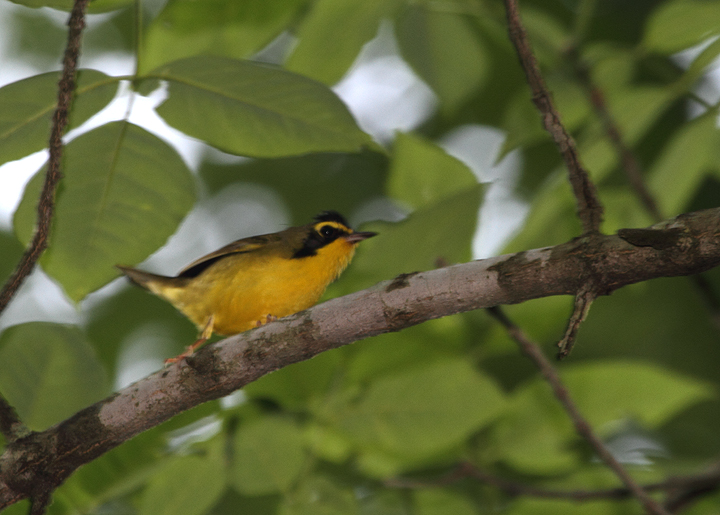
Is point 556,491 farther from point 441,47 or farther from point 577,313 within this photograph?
point 441,47

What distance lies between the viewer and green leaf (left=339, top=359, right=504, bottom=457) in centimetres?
315

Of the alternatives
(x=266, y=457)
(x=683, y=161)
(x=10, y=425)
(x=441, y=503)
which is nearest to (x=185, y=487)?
(x=266, y=457)

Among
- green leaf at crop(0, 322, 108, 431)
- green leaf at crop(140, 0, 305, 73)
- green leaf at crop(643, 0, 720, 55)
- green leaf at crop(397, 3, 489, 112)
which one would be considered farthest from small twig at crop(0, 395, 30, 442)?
green leaf at crop(643, 0, 720, 55)

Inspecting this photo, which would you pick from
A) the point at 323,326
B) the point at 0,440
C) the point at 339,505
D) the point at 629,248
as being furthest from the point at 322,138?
the point at 0,440

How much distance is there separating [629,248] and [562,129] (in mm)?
595

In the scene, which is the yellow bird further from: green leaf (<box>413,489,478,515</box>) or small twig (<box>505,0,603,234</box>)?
small twig (<box>505,0,603,234</box>)

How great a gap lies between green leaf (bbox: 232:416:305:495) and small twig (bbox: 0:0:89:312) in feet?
4.07

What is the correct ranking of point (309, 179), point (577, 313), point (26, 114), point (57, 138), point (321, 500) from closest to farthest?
1. point (577, 313)
2. point (57, 138)
3. point (26, 114)
4. point (321, 500)
5. point (309, 179)

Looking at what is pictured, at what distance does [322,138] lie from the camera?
260 cm

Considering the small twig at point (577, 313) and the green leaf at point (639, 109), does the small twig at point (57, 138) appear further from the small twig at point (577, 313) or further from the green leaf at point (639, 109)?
the green leaf at point (639, 109)

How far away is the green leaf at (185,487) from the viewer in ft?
9.06

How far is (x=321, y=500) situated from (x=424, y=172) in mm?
1673

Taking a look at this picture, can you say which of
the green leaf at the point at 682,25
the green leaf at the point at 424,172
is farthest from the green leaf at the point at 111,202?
the green leaf at the point at 682,25

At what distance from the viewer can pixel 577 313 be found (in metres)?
1.99
